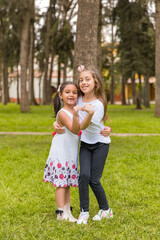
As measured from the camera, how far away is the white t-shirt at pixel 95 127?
Result: 3883 millimetres

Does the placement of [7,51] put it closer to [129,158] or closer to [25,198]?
[129,158]

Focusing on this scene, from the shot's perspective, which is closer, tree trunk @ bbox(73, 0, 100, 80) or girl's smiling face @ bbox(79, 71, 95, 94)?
girl's smiling face @ bbox(79, 71, 95, 94)

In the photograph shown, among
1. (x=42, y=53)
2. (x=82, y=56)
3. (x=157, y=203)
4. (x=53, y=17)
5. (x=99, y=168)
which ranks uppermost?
(x=53, y=17)

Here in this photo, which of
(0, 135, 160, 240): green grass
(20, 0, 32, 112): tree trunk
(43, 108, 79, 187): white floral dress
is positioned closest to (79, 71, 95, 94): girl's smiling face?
(43, 108, 79, 187): white floral dress

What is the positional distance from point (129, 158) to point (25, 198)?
3134 mm

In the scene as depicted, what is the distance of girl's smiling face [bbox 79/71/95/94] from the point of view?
12.9 ft

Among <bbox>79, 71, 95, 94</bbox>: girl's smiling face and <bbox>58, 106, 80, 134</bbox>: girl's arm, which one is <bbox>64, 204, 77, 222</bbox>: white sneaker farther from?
<bbox>79, 71, 95, 94</bbox>: girl's smiling face

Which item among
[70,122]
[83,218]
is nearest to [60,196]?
[83,218]

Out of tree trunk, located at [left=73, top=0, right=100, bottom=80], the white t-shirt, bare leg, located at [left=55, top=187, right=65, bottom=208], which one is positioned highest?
tree trunk, located at [left=73, top=0, right=100, bottom=80]

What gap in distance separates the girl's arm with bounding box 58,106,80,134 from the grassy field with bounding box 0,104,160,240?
1.03 m

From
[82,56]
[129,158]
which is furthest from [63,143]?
[82,56]

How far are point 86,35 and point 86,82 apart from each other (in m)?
4.88

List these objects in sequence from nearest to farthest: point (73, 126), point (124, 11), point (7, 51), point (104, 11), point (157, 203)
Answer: point (73, 126) → point (157, 203) → point (124, 11) → point (104, 11) → point (7, 51)

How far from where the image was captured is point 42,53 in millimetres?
34750
